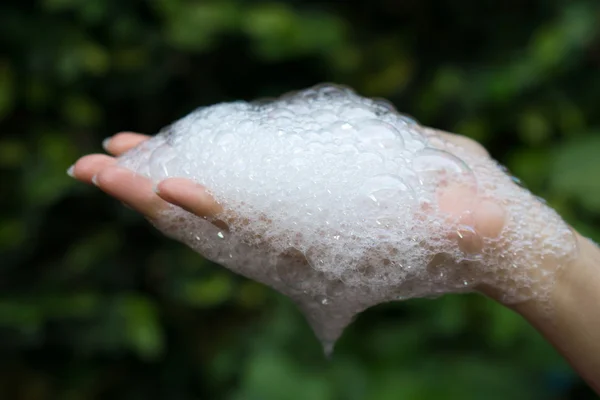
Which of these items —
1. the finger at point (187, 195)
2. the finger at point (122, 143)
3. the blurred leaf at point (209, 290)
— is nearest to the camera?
the finger at point (187, 195)

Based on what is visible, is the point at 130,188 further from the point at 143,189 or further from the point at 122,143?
the point at 122,143

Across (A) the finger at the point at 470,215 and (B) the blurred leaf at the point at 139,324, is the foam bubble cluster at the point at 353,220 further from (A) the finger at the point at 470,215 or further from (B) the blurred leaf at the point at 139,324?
(B) the blurred leaf at the point at 139,324

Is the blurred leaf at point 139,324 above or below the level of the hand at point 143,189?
below

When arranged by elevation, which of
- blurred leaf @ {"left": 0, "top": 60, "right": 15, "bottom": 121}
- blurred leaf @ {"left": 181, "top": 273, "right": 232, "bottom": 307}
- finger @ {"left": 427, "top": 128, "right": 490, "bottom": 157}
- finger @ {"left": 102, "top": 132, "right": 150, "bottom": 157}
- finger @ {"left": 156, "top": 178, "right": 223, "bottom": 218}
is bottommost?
blurred leaf @ {"left": 181, "top": 273, "right": 232, "bottom": 307}

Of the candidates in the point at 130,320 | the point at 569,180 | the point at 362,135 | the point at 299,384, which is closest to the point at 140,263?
the point at 130,320

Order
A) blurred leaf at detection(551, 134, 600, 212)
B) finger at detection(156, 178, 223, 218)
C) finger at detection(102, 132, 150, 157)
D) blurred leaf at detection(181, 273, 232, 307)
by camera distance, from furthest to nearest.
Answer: blurred leaf at detection(181, 273, 232, 307), blurred leaf at detection(551, 134, 600, 212), finger at detection(102, 132, 150, 157), finger at detection(156, 178, 223, 218)

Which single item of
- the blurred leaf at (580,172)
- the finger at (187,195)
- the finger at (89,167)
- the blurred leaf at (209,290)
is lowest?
the blurred leaf at (209,290)

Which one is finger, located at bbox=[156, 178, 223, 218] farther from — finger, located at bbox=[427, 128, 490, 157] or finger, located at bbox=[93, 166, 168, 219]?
finger, located at bbox=[427, 128, 490, 157]

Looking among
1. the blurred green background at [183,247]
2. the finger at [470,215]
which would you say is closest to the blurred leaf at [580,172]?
the blurred green background at [183,247]

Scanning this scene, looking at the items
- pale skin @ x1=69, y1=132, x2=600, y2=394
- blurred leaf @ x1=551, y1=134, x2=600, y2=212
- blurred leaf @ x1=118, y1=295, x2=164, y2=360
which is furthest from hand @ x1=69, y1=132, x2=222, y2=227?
blurred leaf @ x1=551, y1=134, x2=600, y2=212
